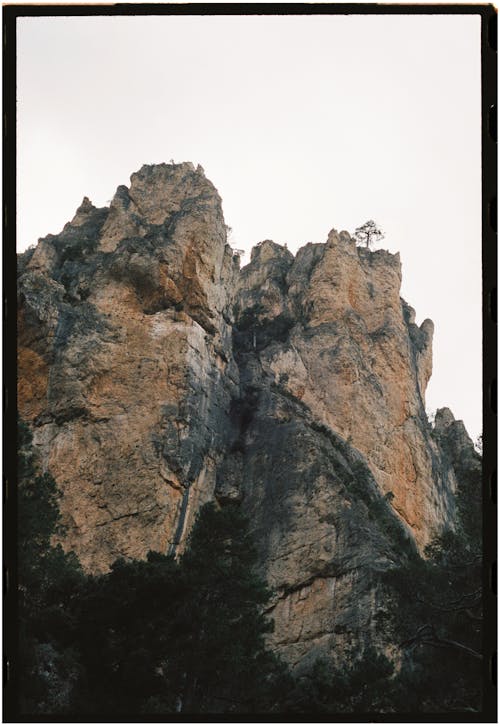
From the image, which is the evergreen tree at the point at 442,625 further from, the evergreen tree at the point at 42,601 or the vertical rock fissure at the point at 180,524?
the vertical rock fissure at the point at 180,524

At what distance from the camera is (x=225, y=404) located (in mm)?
34438

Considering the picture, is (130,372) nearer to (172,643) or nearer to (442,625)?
(172,643)

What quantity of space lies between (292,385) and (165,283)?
8212 millimetres

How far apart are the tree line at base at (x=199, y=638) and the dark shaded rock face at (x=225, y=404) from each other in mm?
5144

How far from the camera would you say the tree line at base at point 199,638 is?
54.6ft

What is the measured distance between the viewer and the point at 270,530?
97.8 ft

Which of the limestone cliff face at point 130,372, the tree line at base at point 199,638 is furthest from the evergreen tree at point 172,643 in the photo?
the limestone cliff face at point 130,372

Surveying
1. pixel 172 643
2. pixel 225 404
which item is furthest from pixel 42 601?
pixel 225 404

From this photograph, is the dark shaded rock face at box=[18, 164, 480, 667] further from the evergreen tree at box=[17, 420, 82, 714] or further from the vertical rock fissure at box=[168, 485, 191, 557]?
the evergreen tree at box=[17, 420, 82, 714]

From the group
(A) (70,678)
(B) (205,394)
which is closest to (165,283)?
(B) (205,394)

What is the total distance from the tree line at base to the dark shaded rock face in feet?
16.9

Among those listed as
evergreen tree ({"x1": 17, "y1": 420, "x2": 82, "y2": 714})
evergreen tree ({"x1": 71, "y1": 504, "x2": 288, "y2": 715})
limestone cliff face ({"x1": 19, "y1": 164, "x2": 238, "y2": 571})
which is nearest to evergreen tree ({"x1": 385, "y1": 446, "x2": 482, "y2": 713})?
evergreen tree ({"x1": 71, "y1": 504, "x2": 288, "y2": 715})

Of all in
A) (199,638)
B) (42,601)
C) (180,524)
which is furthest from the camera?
(180,524)

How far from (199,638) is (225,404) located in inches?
615
